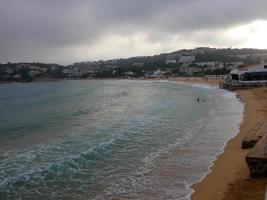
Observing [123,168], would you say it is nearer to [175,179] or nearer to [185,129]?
[175,179]

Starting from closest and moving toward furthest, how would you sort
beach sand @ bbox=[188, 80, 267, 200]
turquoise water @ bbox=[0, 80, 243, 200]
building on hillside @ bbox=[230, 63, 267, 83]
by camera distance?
1. beach sand @ bbox=[188, 80, 267, 200]
2. turquoise water @ bbox=[0, 80, 243, 200]
3. building on hillside @ bbox=[230, 63, 267, 83]

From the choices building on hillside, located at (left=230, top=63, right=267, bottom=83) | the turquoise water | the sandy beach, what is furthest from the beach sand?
building on hillside, located at (left=230, top=63, right=267, bottom=83)

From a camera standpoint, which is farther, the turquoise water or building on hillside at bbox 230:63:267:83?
building on hillside at bbox 230:63:267:83

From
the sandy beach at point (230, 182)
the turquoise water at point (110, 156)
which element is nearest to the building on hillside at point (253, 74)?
the turquoise water at point (110, 156)

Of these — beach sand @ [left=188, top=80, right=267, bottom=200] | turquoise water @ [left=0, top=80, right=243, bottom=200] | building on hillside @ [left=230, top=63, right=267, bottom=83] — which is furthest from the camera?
building on hillside @ [left=230, top=63, right=267, bottom=83]

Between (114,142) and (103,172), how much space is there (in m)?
6.86

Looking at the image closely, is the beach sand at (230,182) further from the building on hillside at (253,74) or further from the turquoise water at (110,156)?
the building on hillside at (253,74)

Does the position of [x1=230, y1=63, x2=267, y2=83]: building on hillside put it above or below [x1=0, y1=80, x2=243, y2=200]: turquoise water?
above

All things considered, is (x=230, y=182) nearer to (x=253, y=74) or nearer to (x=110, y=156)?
(x=110, y=156)

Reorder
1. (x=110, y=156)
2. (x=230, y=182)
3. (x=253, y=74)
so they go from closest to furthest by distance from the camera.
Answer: (x=230, y=182)
(x=110, y=156)
(x=253, y=74)

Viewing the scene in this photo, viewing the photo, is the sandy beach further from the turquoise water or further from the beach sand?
the turquoise water

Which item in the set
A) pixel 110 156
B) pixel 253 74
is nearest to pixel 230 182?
pixel 110 156

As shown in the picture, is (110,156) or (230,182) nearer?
(230,182)

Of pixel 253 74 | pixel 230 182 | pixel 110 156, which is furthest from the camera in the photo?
pixel 253 74
